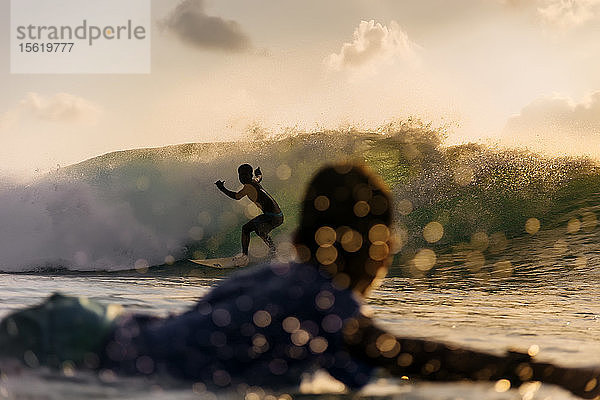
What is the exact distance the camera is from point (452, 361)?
5.89 ft

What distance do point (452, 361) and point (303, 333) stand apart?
0.40 metres

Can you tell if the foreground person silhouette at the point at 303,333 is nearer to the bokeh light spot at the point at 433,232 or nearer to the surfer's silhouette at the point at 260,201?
Answer: the surfer's silhouette at the point at 260,201

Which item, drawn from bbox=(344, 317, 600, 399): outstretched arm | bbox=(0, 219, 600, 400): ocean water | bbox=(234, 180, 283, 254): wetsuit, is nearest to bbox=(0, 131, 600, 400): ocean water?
bbox=(0, 219, 600, 400): ocean water

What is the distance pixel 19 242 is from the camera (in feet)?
52.7

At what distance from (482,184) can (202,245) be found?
735cm

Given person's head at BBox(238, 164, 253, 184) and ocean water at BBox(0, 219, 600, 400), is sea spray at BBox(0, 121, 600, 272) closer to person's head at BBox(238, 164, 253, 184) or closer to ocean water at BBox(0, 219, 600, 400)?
ocean water at BBox(0, 219, 600, 400)

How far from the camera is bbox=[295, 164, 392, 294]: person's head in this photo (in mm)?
1832

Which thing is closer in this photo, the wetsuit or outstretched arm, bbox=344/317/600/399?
outstretched arm, bbox=344/317/600/399

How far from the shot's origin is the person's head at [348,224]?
1.83 meters

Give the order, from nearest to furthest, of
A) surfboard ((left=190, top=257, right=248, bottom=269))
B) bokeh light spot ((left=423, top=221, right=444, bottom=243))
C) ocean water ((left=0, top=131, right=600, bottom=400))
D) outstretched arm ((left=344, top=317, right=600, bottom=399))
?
outstretched arm ((left=344, top=317, right=600, bottom=399)) < ocean water ((left=0, top=131, right=600, bottom=400)) < surfboard ((left=190, top=257, right=248, bottom=269)) < bokeh light spot ((left=423, top=221, right=444, bottom=243))

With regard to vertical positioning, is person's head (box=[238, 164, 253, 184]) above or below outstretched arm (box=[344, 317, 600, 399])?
above

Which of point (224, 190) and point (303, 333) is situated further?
point (224, 190)

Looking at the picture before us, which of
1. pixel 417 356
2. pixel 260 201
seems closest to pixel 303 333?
pixel 417 356

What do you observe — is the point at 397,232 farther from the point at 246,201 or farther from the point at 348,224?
the point at 348,224
